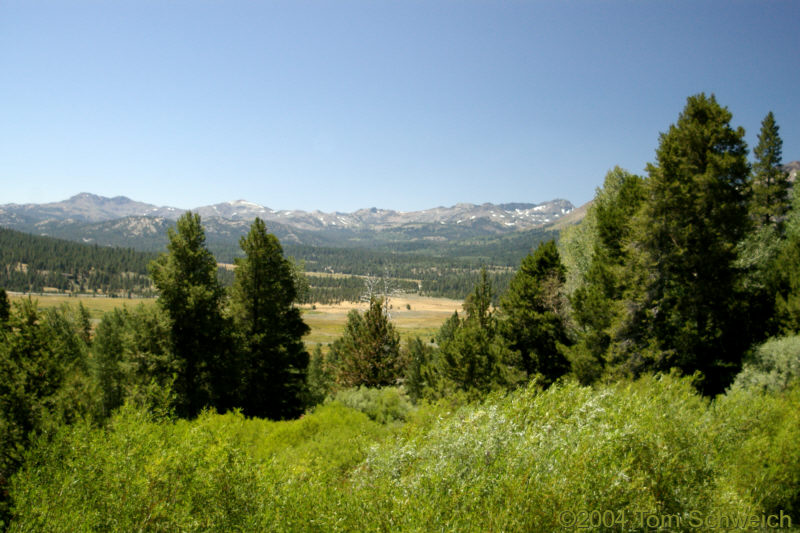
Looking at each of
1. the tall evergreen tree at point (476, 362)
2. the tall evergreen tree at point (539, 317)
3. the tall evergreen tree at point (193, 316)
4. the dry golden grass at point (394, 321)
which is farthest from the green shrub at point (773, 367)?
the dry golden grass at point (394, 321)

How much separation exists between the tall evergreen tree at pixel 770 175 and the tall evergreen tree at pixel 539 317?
27662 millimetres

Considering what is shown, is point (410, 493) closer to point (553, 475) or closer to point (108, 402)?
point (553, 475)

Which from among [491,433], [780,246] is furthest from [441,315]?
[491,433]

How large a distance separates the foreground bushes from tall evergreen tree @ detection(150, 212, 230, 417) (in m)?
9.14

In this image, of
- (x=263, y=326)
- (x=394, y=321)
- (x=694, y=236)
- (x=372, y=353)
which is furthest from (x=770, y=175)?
(x=394, y=321)

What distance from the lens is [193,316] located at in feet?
66.9

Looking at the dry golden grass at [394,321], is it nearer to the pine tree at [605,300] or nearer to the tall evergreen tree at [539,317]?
the tall evergreen tree at [539,317]

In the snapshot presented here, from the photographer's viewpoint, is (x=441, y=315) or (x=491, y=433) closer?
(x=491, y=433)

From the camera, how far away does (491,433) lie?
9516 millimetres

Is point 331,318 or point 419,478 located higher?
point 419,478

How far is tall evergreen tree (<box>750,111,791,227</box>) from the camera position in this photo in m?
39.4

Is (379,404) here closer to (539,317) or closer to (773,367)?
(539,317)

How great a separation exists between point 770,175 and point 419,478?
176 ft

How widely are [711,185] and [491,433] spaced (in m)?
16.5
